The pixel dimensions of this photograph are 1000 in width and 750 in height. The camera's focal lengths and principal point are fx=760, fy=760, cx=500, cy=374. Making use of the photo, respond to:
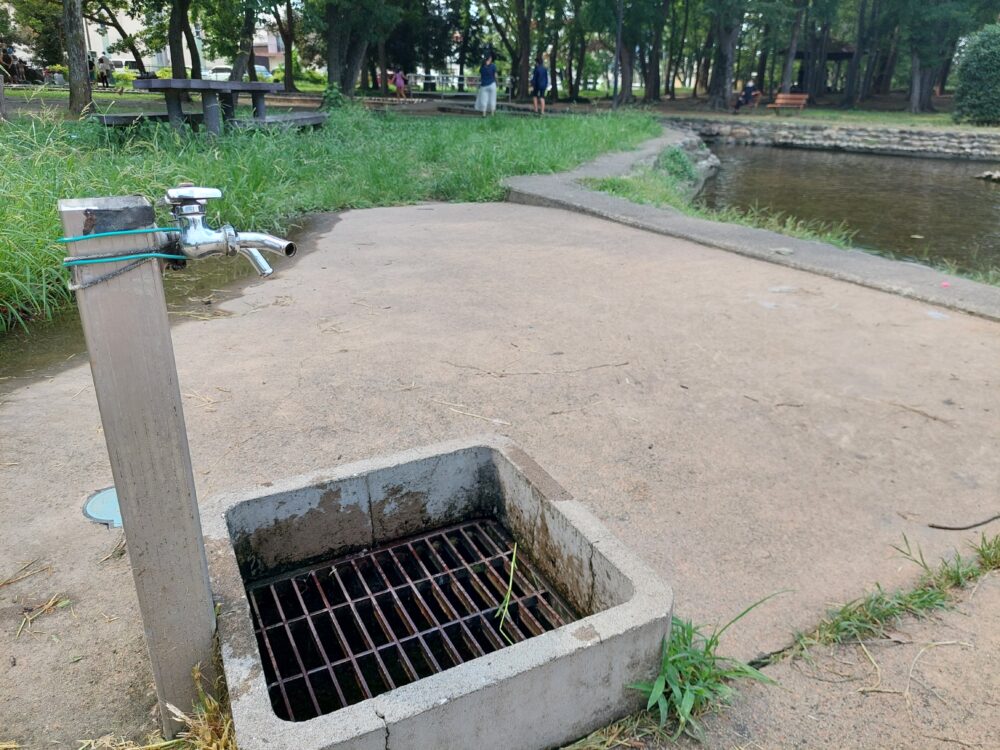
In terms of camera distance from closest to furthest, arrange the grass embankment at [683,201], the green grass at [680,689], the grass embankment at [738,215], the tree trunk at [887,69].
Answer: the green grass at [680,689]
the grass embankment at [738,215]
the grass embankment at [683,201]
the tree trunk at [887,69]

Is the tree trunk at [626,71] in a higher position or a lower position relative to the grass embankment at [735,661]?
higher

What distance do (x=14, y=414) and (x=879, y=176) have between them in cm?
1717

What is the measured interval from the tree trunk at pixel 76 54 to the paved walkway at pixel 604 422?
9957 mm

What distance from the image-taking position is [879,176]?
16.3 metres

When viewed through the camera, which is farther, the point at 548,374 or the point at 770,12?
the point at 770,12

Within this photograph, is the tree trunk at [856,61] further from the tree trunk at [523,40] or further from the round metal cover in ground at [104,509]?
the round metal cover in ground at [104,509]

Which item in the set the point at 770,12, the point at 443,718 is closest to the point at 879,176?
the point at 770,12

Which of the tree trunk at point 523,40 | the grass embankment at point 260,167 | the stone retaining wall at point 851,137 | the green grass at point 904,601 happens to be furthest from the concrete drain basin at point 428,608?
the tree trunk at point 523,40

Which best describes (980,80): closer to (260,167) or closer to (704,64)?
(704,64)

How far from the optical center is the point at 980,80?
922 inches

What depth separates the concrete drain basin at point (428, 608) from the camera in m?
1.50

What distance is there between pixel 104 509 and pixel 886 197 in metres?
14.0

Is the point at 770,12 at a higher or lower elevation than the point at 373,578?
higher

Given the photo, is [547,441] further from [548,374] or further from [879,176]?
[879,176]
